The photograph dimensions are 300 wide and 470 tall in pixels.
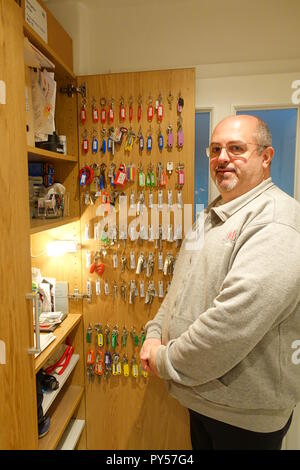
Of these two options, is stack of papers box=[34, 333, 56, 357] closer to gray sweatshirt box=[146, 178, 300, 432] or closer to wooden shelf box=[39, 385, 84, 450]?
wooden shelf box=[39, 385, 84, 450]

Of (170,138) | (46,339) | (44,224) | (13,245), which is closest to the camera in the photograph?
(13,245)

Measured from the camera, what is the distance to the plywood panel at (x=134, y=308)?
1493 mm

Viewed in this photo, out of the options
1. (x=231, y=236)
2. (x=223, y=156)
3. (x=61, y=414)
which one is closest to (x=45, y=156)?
(x=223, y=156)

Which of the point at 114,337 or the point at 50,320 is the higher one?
the point at 50,320

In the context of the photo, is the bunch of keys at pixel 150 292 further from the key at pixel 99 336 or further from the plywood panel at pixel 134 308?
the key at pixel 99 336

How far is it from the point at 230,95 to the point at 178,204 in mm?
631

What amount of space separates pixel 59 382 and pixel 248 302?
3.65 ft

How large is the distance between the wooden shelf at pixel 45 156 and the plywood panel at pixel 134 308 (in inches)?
3.6

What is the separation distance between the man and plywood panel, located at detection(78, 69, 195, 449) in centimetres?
41

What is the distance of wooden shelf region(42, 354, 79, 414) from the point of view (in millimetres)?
1380

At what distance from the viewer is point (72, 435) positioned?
5.36ft

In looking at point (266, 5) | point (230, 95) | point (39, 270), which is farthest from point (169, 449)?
point (266, 5)

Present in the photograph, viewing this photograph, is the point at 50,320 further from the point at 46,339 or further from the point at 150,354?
the point at 150,354

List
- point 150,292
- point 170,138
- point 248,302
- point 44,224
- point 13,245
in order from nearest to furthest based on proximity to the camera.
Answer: point 248,302 → point 13,245 → point 44,224 → point 170,138 → point 150,292
